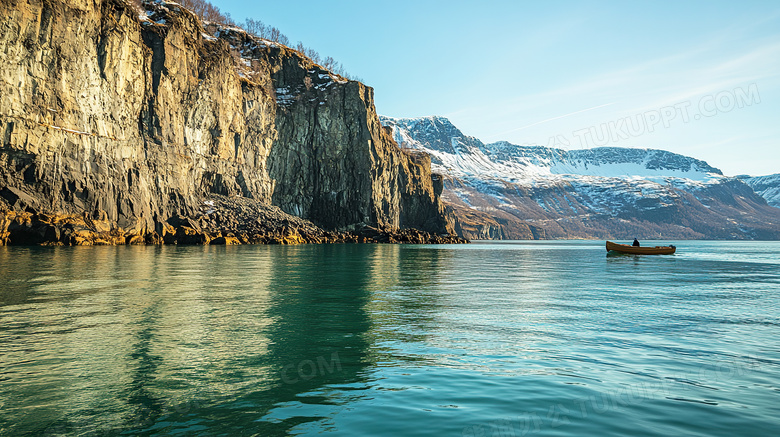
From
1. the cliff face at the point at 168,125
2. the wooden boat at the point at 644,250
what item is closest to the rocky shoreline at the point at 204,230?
the cliff face at the point at 168,125

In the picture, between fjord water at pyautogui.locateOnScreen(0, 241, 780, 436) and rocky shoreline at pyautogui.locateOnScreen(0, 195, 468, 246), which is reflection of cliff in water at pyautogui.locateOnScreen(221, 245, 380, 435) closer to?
fjord water at pyautogui.locateOnScreen(0, 241, 780, 436)

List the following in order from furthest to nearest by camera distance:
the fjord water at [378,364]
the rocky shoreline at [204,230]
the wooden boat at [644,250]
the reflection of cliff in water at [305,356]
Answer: the wooden boat at [644,250] < the rocky shoreline at [204,230] < the reflection of cliff in water at [305,356] < the fjord water at [378,364]

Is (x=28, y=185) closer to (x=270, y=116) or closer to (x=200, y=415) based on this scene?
(x=270, y=116)

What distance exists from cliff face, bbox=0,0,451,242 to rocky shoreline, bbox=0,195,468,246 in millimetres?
1077

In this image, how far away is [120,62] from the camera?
85.7m

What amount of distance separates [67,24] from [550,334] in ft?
289

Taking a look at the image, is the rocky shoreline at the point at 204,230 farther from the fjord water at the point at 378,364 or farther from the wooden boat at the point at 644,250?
the wooden boat at the point at 644,250

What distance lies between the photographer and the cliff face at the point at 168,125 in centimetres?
6962

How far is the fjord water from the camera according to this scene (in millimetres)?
8328

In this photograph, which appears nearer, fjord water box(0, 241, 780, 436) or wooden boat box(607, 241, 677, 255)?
fjord water box(0, 241, 780, 436)

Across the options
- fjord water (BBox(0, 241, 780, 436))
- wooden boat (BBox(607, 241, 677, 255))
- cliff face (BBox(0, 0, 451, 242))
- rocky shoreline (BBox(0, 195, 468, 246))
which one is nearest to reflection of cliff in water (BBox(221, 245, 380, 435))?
fjord water (BBox(0, 241, 780, 436))

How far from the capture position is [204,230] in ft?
295

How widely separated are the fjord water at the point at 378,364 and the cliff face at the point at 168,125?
56825mm

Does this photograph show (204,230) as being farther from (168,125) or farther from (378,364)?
(378,364)
